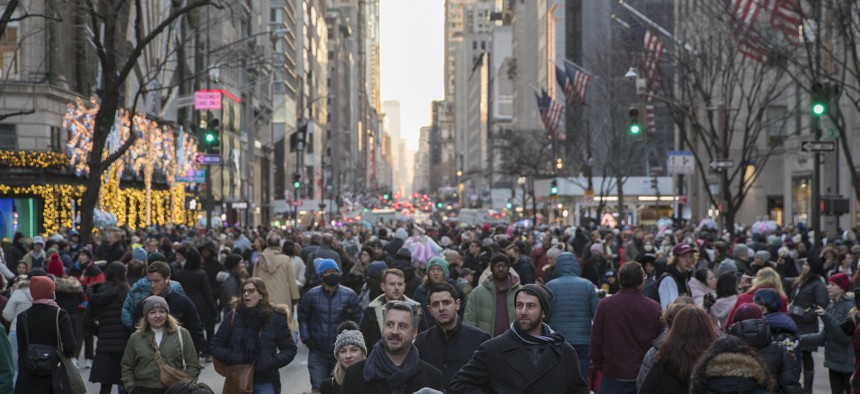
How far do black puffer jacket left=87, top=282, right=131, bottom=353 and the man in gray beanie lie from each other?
225 inches

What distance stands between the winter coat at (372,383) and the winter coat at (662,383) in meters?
1.29

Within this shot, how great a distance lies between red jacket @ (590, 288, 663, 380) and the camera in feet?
32.5

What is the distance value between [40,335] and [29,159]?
29.1 meters

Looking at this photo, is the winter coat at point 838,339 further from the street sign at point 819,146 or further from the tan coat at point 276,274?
the street sign at point 819,146

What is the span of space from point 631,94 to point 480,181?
123821 mm

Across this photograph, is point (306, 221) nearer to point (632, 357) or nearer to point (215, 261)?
point (215, 261)

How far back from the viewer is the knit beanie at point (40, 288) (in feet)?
Answer: 33.7

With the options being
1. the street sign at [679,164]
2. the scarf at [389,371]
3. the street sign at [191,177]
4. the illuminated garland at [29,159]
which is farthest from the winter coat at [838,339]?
the street sign at [191,177]

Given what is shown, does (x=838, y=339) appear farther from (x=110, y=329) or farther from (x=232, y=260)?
(x=232, y=260)

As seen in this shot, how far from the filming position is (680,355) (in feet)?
23.1

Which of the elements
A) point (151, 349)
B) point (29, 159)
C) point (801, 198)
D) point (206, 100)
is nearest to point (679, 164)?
point (801, 198)

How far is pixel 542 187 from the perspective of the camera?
8188 centimetres

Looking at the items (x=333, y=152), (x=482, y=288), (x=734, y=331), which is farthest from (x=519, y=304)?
(x=333, y=152)

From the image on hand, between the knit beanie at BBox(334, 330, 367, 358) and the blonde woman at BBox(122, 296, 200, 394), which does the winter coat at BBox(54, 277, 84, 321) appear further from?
the knit beanie at BBox(334, 330, 367, 358)
